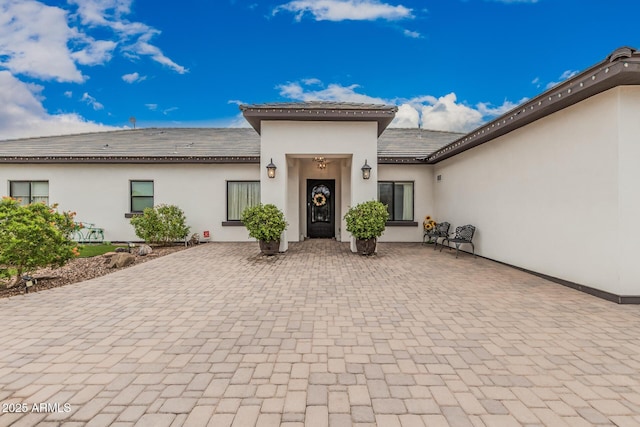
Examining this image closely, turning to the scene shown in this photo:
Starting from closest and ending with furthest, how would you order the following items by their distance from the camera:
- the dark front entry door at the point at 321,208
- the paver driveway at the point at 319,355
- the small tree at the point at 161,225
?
the paver driveway at the point at 319,355
the small tree at the point at 161,225
the dark front entry door at the point at 321,208

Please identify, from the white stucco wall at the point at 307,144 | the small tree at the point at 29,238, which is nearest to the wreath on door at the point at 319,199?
→ the white stucco wall at the point at 307,144

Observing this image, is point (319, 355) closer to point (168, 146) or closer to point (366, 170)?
point (366, 170)

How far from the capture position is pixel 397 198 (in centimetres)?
1097

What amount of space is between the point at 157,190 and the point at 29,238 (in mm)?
6178

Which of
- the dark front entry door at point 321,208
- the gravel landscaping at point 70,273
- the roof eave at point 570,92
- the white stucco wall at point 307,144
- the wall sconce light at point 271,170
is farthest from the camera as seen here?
the dark front entry door at point 321,208

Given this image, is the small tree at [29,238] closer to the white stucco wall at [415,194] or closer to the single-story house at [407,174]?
the single-story house at [407,174]

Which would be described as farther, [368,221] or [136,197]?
[136,197]

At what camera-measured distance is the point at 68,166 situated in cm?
1066

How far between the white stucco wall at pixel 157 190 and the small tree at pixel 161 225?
0.65 metres

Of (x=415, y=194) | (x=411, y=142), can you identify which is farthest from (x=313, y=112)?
(x=411, y=142)

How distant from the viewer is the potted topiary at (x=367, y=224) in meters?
7.96

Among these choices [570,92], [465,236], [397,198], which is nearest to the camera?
[570,92]

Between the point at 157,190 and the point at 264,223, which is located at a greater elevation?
the point at 157,190

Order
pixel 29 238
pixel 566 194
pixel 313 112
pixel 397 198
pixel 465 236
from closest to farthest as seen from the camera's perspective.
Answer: pixel 29 238, pixel 566 194, pixel 313 112, pixel 465 236, pixel 397 198
